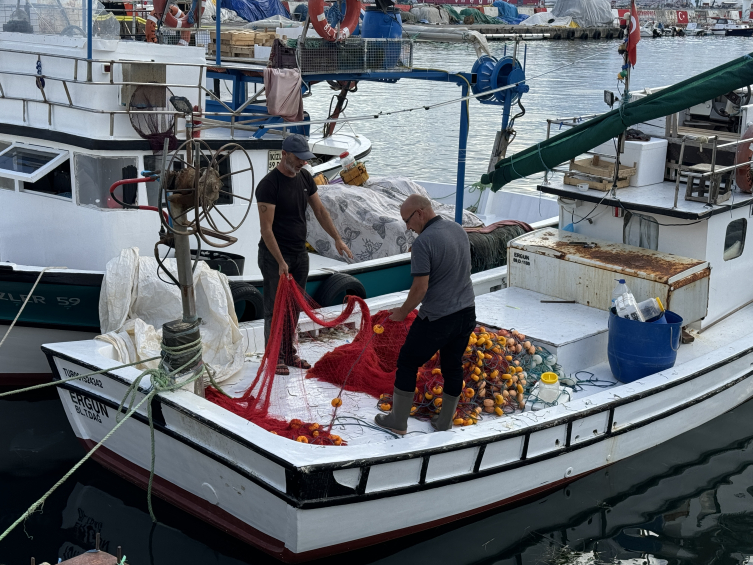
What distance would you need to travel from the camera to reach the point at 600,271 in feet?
24.8

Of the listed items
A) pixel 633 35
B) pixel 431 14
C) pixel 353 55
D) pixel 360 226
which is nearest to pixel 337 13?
pixel 353 55

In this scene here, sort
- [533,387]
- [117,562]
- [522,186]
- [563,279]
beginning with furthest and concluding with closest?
[522,186] → [563,279] → [533,387] → [117,562]

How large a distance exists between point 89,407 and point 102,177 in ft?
8.33

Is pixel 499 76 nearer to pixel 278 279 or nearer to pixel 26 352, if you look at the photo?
pixel 278 279

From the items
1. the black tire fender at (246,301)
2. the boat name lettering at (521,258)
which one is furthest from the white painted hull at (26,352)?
the boat name lettering at (521,258)

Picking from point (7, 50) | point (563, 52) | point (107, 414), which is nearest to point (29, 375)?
point (107, 414)

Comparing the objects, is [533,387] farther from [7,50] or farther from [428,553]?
[7,50]

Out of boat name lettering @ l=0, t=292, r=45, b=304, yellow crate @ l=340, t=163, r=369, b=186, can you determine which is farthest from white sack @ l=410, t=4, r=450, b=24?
boat name lettering @ l=0, t=292, r=45, b=304

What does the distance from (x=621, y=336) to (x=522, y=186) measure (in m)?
13.9

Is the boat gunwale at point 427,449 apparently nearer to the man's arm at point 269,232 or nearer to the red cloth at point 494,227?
the man's arm at point 269,232

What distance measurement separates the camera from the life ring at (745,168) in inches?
316

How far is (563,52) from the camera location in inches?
2269

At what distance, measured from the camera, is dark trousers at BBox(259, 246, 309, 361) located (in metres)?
6.79

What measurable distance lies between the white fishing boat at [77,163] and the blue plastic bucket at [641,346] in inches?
117
